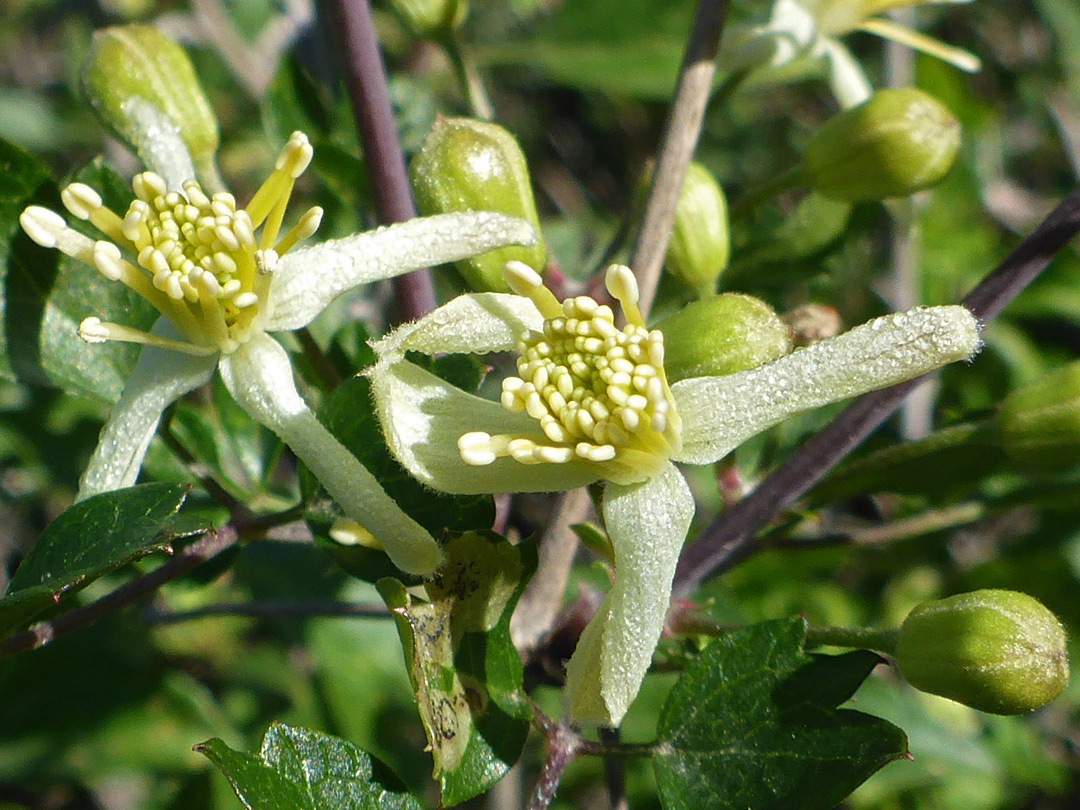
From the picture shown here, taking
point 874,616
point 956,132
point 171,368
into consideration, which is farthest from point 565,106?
point 171,368

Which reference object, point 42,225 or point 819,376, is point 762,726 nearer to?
point 819,376

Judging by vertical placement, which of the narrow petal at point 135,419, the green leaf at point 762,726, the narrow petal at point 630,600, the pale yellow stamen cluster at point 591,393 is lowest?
the green leaf at point 762,726

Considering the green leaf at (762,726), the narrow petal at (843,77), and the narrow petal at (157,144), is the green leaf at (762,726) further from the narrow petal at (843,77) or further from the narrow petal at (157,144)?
the narrow petal at (843,77)

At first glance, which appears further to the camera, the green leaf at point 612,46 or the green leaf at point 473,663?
the green leaf at point 612,46

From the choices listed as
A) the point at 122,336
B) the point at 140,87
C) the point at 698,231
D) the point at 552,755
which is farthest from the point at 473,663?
the point at 140,87

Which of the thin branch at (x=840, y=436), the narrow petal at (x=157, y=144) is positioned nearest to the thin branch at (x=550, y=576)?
the thin branch at (x=840, y=436)

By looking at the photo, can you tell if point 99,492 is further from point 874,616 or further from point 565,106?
point 565,106
